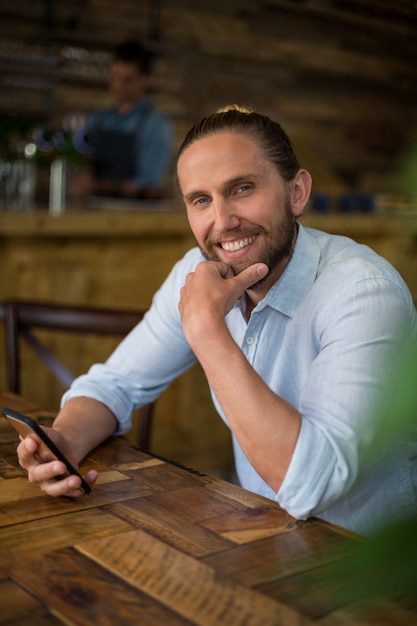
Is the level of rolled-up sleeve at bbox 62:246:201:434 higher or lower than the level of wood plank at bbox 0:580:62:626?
higher

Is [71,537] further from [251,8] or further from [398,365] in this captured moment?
[251,8]

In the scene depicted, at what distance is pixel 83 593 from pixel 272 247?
0.81 meters

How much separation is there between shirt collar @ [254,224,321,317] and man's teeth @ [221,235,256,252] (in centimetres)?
9

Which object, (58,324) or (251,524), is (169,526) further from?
(58,324)

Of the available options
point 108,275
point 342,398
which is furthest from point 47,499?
point 108,275

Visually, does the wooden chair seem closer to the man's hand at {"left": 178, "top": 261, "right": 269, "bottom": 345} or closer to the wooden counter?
the man's hand at {"left": 178, "top": 261, "right": 269, "bottom": 345}

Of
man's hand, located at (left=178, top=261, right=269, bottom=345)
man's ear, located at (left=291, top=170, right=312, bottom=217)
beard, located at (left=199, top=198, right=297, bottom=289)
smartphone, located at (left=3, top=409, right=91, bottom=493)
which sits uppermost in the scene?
man's ear, located at (left=291, top=170, right=312, bottom=217)

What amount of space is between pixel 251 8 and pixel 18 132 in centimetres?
344

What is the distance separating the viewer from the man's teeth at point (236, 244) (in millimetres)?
1428

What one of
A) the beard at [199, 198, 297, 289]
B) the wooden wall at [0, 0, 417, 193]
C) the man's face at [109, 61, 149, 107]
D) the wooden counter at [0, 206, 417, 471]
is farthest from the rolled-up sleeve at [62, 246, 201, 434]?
the wooden wall at [0, 0, 417, 193]

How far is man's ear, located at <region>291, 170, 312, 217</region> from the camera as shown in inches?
59.7

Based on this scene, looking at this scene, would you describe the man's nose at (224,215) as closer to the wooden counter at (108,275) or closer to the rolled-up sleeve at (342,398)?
the rolled-up sleeve at (342,398)

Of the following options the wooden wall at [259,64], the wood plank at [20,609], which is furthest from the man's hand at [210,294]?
the wooden wall at [259,64]

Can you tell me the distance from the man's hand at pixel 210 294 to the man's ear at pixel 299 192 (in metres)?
0.19
